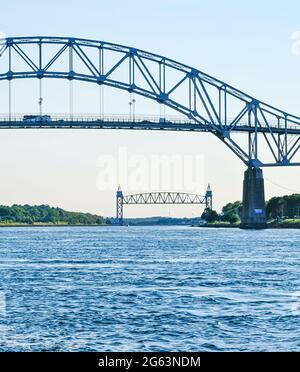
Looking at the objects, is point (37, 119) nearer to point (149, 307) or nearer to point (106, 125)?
point (106, 125)

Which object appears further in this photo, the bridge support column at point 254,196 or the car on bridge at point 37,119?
the bridge support column at point 254,196

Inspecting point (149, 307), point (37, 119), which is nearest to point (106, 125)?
point (37, 119)

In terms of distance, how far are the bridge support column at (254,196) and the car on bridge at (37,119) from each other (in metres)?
33.6

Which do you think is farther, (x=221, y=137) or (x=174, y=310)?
(x=221, y=137)

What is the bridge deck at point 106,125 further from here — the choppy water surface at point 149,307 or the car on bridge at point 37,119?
the choppy water surface at point 149,307

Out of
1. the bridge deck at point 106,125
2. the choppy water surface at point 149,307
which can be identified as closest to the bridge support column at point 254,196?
the bridge deck at point 106,125

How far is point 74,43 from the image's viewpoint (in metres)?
151

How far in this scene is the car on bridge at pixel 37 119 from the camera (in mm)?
152500

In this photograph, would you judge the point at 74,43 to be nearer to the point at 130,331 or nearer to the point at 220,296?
the point at 220,296

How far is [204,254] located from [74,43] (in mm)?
78011

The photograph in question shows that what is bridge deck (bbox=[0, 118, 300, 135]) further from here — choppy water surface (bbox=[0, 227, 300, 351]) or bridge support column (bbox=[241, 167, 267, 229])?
choppy water surface (bbox=[0, 227, 300, 351])

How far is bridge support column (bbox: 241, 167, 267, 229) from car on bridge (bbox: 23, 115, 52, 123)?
33566 millimetres
